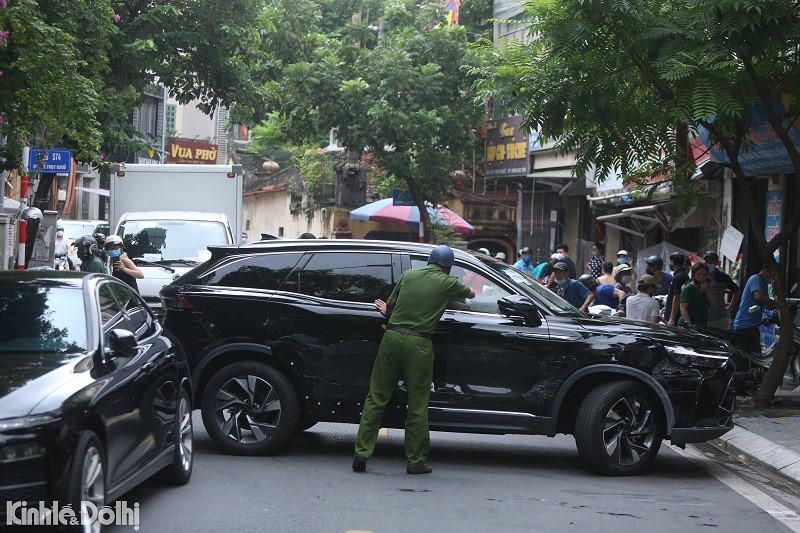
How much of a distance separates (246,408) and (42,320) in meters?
2.86

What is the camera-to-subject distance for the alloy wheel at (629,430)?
9258mm

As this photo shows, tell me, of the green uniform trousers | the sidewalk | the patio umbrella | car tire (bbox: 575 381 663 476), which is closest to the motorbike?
the sidewalk

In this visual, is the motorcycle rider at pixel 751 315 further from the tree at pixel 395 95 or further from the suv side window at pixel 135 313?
the tree at pixel 395 95

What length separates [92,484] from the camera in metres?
5.93

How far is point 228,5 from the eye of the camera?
2025 centimetres

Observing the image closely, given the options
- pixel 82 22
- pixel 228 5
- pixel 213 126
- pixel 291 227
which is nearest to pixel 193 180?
pixel 228 5

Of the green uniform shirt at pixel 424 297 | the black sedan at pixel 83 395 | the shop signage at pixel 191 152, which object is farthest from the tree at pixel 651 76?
the shop signage at pixel 191 152

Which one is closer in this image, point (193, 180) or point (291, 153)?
point (193, 180)

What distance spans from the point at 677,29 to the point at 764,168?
5416mm

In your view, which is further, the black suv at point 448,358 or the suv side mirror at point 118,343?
the black suv at point 448,358

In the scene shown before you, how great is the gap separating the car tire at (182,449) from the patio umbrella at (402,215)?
78.8 ft

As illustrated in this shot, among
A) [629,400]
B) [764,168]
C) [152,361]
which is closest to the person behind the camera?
[152,361]

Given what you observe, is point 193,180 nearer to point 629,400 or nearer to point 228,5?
point 228,5

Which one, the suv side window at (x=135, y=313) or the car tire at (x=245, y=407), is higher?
the suv side window at (x=135, y=313)
